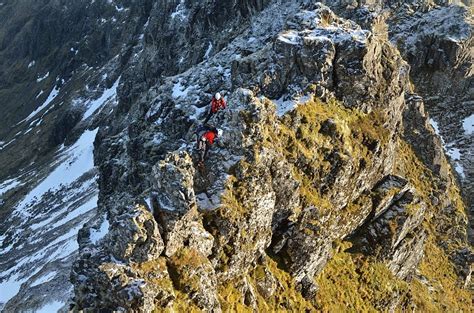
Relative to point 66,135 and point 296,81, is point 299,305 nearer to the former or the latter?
point 296,81

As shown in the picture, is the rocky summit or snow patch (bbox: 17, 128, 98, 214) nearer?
the rocky summit

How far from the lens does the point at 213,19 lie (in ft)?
336

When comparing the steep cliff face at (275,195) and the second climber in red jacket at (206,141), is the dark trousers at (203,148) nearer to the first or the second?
the second climber in red jacket at (206,141)

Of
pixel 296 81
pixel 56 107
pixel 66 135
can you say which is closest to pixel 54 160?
pixel 66 135

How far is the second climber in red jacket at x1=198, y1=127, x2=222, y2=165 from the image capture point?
31438mm

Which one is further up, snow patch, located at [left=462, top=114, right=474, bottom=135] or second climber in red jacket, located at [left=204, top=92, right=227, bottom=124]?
second climber in red jacket, located at [left=204, top=92, right=227, bottom=124]

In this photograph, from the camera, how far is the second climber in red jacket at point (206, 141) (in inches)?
1238

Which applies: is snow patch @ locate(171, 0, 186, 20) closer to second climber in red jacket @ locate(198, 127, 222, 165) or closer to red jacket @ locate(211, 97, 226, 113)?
red jacket @ locate(211, 97, 226, 113)

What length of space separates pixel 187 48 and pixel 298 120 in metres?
73.3

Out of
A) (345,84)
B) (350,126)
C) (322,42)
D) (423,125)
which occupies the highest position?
(322,42)

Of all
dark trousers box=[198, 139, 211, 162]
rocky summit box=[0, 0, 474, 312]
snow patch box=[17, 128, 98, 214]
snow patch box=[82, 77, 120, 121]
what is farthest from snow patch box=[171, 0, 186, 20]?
dark trousers box=[198, 139, 211, 162]

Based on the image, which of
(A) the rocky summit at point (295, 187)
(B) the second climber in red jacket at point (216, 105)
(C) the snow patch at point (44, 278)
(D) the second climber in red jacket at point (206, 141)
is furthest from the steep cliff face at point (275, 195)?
(C) the snow patch at point (44, 278)

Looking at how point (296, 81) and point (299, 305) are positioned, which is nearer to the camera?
point (299, 305)

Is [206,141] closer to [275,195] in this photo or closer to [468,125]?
[275,195]
